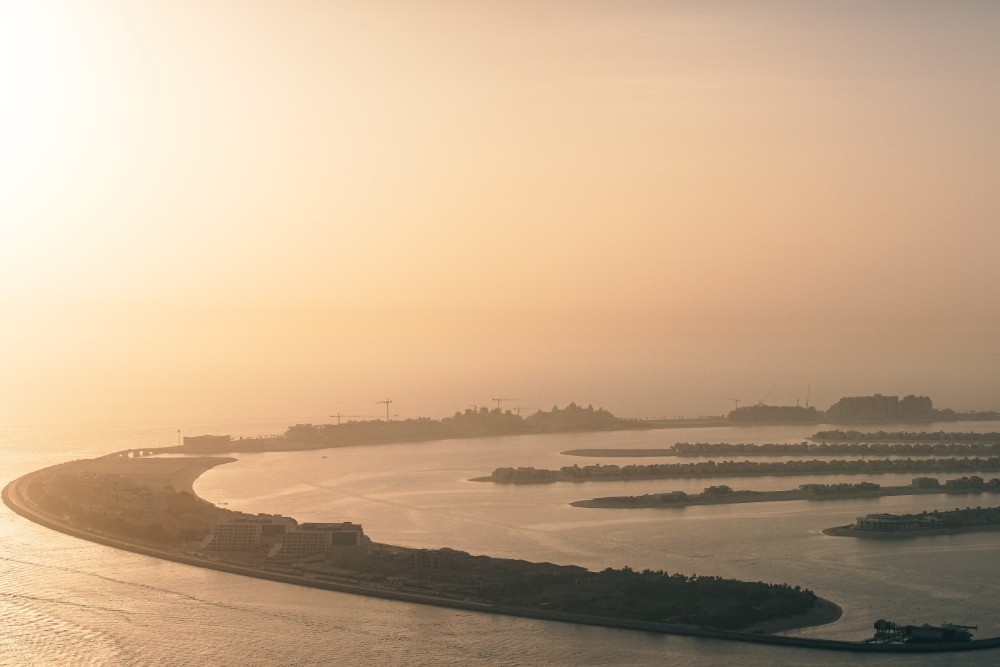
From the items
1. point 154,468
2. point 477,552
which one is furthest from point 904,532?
point 154,468

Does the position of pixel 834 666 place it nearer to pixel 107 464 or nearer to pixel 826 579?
pixel 826 579

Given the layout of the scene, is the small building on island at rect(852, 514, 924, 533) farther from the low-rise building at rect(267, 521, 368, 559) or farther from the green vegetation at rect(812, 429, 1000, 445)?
the green vegetation at rect(812, 429, 1000, 445)

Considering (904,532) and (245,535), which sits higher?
(245,535)

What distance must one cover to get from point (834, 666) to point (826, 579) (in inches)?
162

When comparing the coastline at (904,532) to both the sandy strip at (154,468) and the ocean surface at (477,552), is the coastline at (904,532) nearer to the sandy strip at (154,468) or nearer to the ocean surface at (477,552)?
the ocean surface at (477,552)

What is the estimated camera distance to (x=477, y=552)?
18453 millimetres

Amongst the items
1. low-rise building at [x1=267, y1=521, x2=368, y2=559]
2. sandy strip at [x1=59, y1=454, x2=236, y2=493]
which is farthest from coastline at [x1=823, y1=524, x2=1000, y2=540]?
sandy strip at [x1=59, y1=454, x2=236, y2=493]

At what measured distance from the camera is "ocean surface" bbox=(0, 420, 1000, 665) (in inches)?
519

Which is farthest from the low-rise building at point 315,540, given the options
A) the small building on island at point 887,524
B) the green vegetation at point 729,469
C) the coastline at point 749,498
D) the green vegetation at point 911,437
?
the green vegetation at point 911,437

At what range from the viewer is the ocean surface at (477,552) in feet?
43.2

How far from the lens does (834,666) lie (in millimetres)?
12281

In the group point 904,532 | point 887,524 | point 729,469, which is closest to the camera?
point 904,532

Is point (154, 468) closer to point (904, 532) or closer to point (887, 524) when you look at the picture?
point (887, 524)

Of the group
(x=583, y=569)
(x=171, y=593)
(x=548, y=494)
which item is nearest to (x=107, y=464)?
(x=548, y=494)
